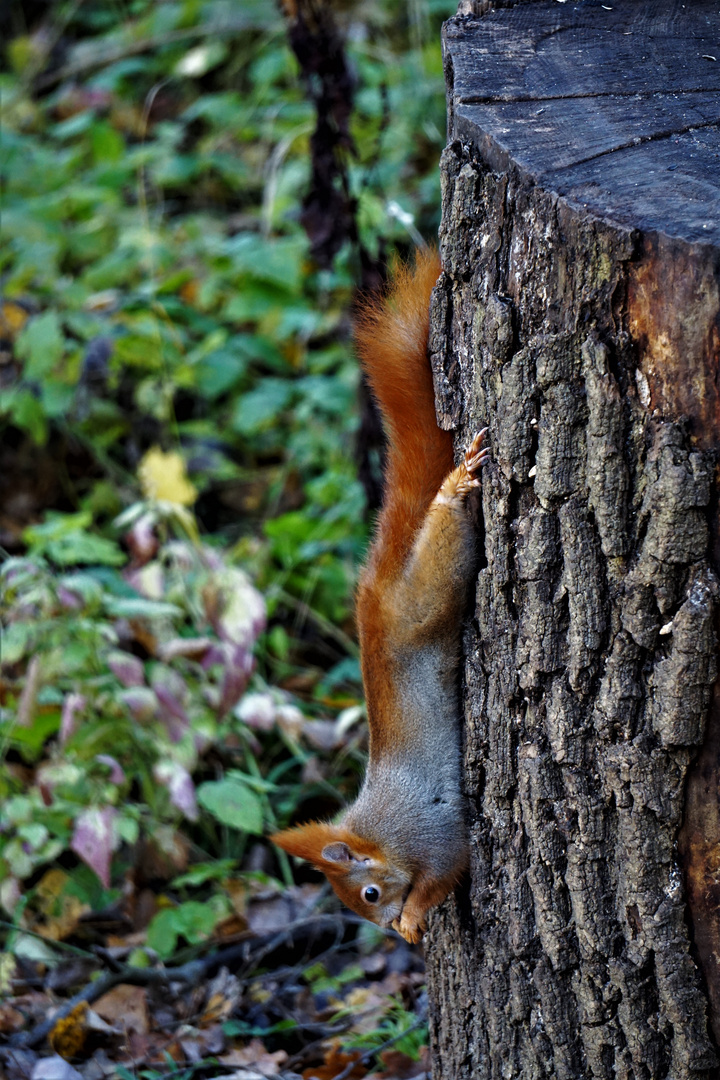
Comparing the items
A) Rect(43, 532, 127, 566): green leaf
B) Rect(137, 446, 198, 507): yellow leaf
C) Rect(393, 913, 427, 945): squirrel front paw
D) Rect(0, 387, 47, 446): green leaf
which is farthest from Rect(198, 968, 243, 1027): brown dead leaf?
Rect(0, 387, 47, 446): green leaf

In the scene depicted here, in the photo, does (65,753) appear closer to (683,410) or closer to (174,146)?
(683,410)

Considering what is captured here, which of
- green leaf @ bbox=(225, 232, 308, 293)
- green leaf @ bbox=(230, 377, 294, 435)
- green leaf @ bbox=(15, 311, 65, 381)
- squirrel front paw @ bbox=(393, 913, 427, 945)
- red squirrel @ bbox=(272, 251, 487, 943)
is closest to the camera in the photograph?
red squirrel @ bbox=(272, 251, 487, 943)

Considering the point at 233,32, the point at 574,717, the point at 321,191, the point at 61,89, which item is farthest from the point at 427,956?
the point at 61,89

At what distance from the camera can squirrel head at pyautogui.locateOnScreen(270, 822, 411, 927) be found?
223cm

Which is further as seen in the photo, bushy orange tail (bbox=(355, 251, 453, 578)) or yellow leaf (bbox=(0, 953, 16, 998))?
yellow leaf (bbox=(0, 953, 16, 998))

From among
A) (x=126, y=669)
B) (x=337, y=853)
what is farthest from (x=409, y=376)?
(x=126, y=669)

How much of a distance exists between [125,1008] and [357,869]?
73 centimetres

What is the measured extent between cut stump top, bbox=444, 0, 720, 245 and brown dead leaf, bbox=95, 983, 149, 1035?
2043mm

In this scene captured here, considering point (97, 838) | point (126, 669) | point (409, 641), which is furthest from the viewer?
point (126, 669)

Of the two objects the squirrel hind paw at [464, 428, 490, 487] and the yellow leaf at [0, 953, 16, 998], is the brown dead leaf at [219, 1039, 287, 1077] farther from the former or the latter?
the squirrel hind paw at [464, 428, 490, 487]

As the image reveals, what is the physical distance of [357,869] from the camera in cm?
225

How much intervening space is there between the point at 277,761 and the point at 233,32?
435 centimetres

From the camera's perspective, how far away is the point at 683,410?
54.8 inches

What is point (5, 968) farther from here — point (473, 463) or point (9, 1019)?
point (473, 463)
